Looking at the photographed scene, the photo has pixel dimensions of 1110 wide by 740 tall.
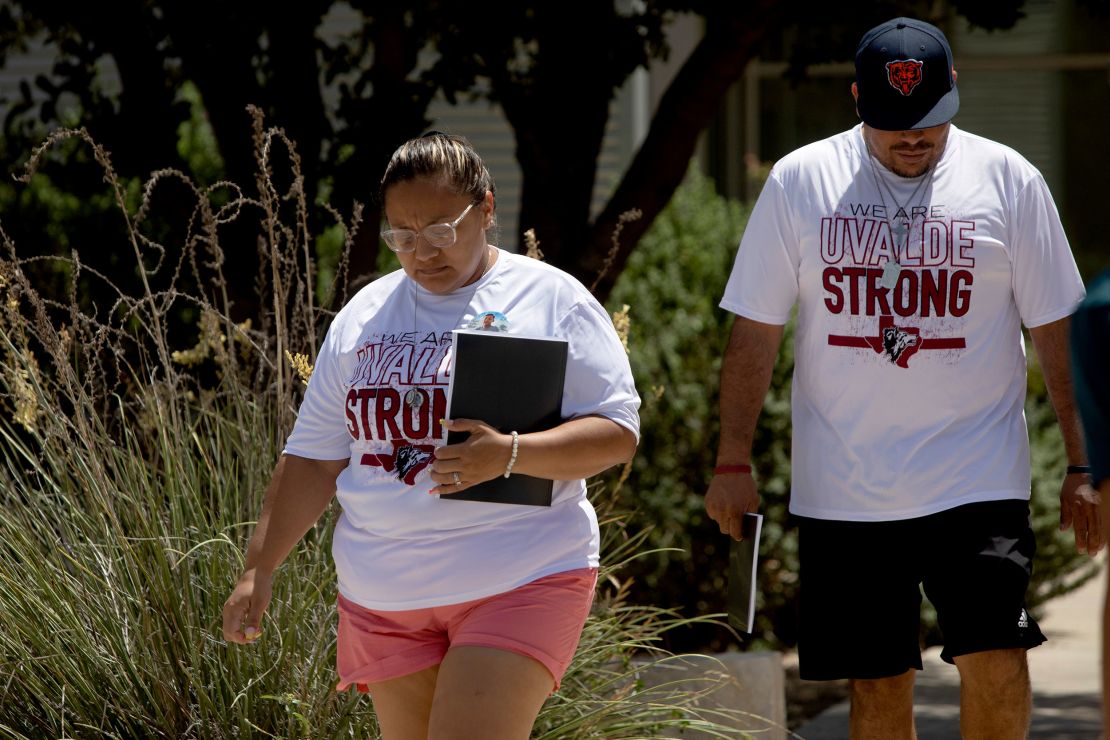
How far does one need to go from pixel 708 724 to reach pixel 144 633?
1.40 meters

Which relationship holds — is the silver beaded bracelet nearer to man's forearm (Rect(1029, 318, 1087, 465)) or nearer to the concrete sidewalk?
man's forearm (Rect(1029, 318, 1087, 465))

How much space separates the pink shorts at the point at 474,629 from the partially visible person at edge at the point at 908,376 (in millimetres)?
837

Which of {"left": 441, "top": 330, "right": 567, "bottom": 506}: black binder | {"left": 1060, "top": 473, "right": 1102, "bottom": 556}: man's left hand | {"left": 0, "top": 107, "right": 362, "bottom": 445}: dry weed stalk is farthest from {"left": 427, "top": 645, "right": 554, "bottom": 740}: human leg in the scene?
{"left": 1060, "top": 473, "right": 1102, "bottom": 556}: man's left hand

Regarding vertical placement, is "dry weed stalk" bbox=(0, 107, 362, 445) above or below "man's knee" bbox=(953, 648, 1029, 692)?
above

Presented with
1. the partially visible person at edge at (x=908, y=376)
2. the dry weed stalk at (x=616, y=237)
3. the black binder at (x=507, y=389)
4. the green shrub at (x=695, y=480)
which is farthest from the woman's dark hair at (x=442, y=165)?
the green shrub at (x=695, y=480)

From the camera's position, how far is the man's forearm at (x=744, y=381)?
3766mm

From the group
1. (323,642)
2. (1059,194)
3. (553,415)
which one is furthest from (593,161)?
(1059,194)

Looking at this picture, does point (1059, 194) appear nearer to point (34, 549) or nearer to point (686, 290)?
point (686, 290)

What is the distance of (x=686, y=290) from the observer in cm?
752

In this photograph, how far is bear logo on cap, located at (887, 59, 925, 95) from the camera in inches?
141

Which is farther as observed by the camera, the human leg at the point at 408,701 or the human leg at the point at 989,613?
the human leg at the point at 989,613

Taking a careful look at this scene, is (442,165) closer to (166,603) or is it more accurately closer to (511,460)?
(511,460)

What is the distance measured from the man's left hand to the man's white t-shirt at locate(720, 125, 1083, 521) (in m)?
0.11

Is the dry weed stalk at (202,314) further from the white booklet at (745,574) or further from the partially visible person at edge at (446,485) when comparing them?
the white booklet at (745,574)
